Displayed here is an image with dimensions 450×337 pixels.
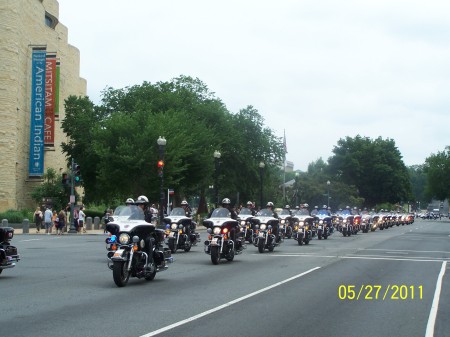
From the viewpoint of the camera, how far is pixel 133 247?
46.5ft

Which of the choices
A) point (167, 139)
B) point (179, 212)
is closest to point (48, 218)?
point (167, 139)

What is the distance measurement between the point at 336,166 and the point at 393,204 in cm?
1360

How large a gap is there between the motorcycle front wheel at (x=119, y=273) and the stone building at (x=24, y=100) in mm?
48882

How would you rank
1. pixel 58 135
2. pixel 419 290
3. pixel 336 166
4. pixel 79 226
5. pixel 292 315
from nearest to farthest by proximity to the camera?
pixel 292 315 < pixel 419 290 < pixel 79 226 < pixel 58 135 < pixel 336 166

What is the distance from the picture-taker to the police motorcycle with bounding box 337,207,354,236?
4262 centimetres

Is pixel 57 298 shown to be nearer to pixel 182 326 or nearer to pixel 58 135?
pixel 182 326

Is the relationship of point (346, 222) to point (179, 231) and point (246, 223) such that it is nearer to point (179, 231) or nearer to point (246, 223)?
point (246, 223)

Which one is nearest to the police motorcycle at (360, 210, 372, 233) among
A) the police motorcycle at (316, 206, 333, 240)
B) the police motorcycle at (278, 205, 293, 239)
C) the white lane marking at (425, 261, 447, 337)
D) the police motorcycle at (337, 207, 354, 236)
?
the police motorcycle at (337, 207, 354, 236)

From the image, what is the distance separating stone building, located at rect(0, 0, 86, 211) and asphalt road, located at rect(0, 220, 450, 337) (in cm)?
4227

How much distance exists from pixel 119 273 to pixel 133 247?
2.09 feet

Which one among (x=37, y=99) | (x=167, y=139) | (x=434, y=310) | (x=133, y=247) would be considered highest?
(x=37, y=99)

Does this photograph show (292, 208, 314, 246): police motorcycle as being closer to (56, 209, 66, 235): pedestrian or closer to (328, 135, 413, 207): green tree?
(56, 209, 66, 235): pedestrian

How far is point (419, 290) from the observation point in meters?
14.3

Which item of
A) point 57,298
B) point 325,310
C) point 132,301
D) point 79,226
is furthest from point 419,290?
point 79,226
